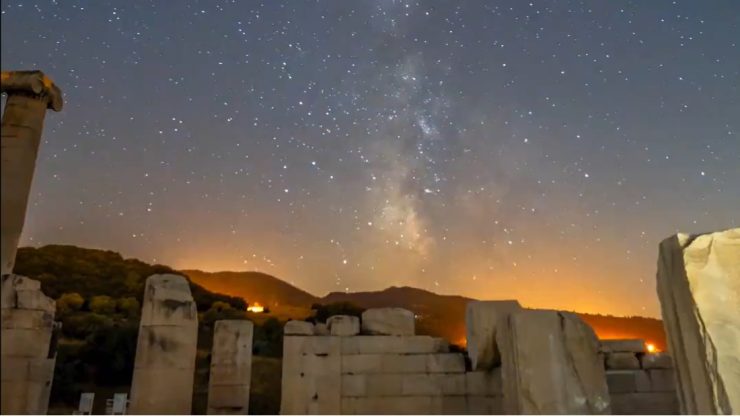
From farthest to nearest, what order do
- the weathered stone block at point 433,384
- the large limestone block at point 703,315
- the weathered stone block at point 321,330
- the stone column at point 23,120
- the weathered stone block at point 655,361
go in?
the weathered stone block at point 321,330
the weathered stone block at point 433,384
the weathered stone block at point 655,361
the stone column at point 23,120
the large limestone block at point 703,315

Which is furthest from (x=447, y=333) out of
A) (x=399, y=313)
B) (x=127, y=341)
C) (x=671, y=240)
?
(x=671, y=240)

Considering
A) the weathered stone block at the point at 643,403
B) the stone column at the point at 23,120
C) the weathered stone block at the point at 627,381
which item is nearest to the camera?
the stone column at the point at 23,120

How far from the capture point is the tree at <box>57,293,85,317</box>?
31141 mm

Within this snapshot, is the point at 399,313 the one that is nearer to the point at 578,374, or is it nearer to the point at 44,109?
the point at 578,374

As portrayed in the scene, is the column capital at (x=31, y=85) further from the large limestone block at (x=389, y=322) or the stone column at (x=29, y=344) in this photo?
the large limestone block at (x=389, y=322)

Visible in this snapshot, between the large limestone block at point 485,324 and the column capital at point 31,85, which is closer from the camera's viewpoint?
the column capital at point 31,85

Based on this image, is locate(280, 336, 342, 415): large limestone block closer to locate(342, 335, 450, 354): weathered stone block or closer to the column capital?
locate(342, 335, 450, 354): weathered stone block

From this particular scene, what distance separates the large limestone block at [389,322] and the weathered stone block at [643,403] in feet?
11.2

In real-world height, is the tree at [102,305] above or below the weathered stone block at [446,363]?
above

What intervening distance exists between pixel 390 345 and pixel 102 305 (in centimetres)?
2740

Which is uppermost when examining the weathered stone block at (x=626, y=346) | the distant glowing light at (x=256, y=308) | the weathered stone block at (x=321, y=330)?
the distant glowing light at (x=256, y=308)

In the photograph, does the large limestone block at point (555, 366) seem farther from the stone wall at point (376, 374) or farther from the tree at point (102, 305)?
the tree at point (102, 305)

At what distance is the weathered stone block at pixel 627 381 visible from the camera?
9.15m

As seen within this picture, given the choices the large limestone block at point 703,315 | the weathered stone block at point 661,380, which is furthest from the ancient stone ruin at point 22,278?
the weathered stone block at point 661,380
